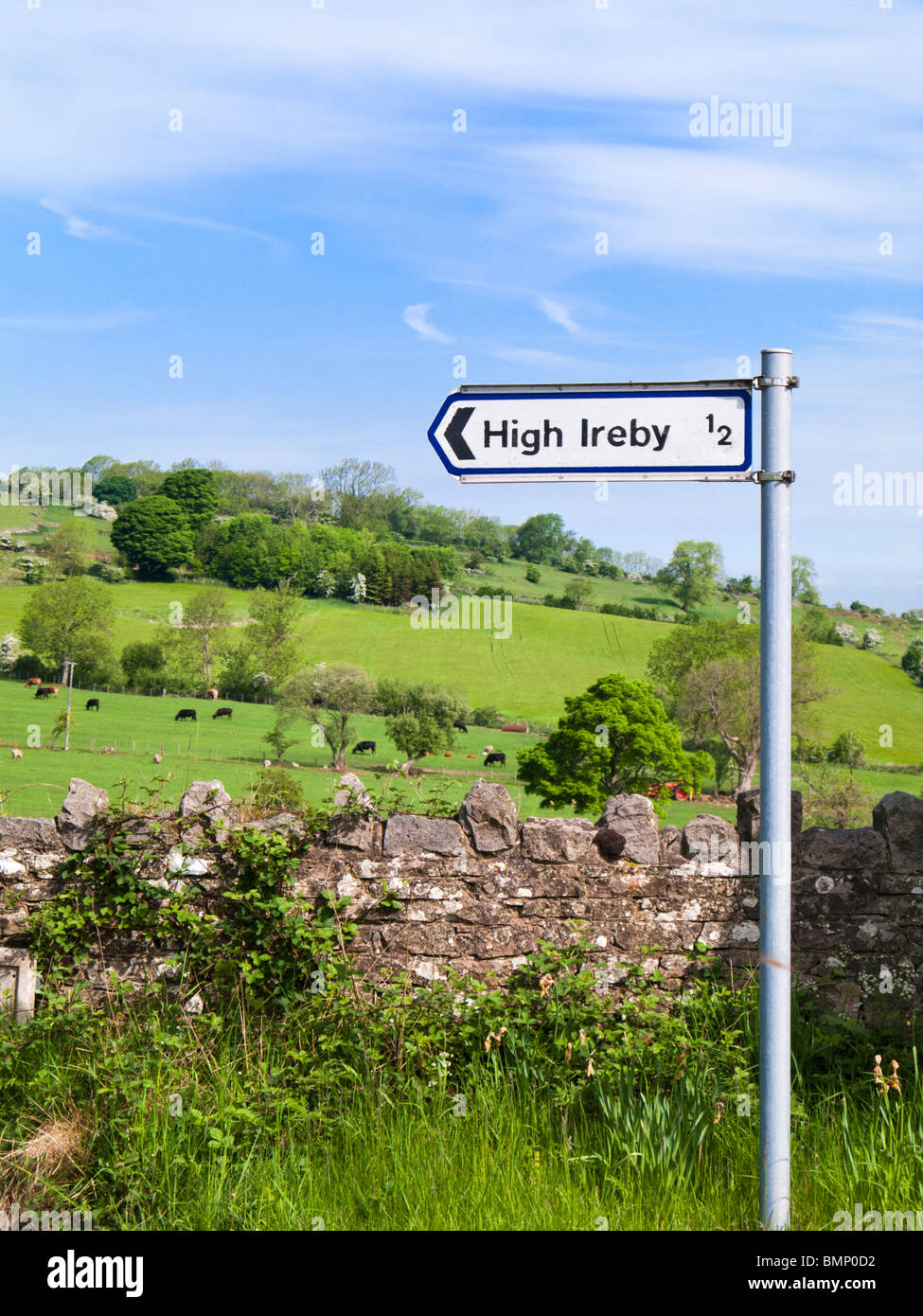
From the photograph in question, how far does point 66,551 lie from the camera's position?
8381 cm

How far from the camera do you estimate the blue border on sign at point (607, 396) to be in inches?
114

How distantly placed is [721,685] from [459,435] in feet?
200

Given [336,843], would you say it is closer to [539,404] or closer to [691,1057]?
[691,1057]

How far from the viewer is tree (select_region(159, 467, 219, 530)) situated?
84.8m

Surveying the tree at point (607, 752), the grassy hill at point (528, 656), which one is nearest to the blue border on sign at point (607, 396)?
the tree at point (607, 752)

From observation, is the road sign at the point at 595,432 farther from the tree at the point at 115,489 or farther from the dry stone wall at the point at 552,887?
the tree at the point at 115,489

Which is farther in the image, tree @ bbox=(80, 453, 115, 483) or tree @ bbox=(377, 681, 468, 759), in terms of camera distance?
tree @ bbox=(80, 453, 115, 483)

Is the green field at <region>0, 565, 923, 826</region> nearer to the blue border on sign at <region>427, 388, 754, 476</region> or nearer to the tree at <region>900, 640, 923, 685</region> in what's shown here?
the tree at <region>900, 640, 923, 685</region>

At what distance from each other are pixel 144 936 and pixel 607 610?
274 ft

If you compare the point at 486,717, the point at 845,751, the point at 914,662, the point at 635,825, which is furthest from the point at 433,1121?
the point at 914,662

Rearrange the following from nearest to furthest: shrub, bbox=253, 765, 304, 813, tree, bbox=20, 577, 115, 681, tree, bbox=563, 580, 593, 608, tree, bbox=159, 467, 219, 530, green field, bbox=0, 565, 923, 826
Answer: shrub, bbox=253, 765, 304, 813 < green field, bbox=0, 565, 923, 826 < tree, bbox=20, 577, 115, 681 < tree, bbox=159, 467, 219, 530 < tree, bbox=563, 580, 593, 608

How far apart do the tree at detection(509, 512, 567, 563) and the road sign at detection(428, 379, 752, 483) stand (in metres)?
86.9

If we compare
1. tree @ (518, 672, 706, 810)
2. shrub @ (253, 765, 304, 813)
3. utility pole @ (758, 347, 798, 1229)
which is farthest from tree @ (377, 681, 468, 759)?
utility pole @ (758, 347, 798, 1229)

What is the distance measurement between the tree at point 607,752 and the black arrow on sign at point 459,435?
155 ft
